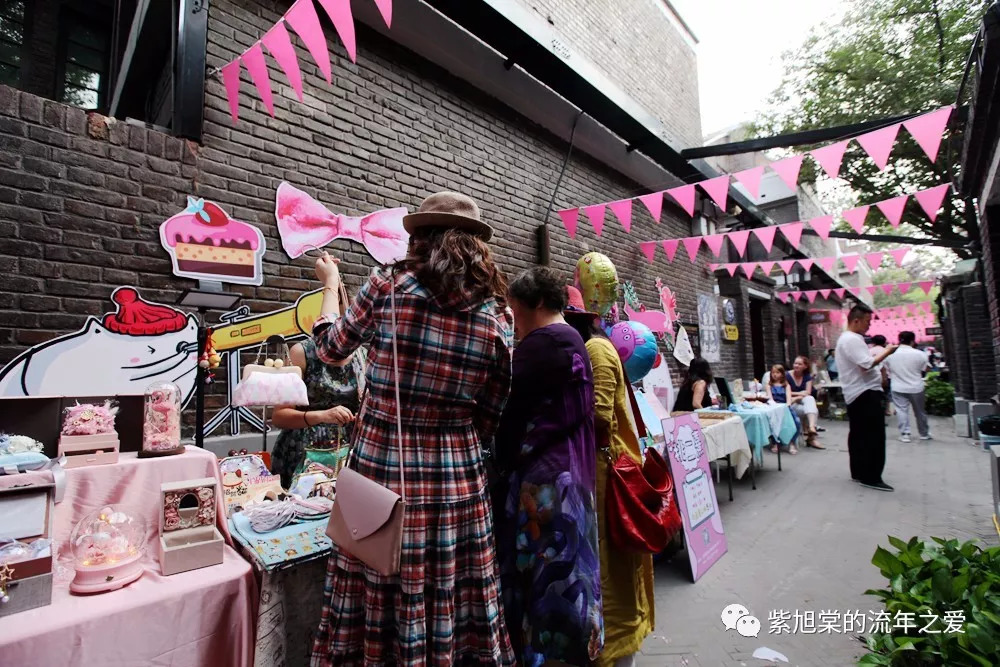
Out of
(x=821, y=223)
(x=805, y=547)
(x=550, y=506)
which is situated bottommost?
(x=805, y=547)

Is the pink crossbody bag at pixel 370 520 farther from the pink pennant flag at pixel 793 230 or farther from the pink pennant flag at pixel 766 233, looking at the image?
the pink pennant flag at pixel 793 230

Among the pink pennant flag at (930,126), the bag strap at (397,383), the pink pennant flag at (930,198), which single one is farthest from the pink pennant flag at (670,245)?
the bag strap at (397,383)

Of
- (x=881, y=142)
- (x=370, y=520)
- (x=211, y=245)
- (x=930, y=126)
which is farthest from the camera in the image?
(x=881, y=142)

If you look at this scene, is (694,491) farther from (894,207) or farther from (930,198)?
(930,198)

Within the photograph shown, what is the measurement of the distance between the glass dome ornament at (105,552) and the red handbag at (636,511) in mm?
1748

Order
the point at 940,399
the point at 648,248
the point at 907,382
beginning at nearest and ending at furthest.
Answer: the point at 648,248, the point at 907,382, the point at 940,399

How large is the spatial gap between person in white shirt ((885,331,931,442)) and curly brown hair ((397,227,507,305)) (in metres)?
9.70

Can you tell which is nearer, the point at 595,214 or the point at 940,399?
the point at 595,214

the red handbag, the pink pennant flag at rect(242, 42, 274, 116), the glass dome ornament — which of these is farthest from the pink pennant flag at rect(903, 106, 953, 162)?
the glass dome ornament

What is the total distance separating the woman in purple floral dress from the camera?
5.64 ft

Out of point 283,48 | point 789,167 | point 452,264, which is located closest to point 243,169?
point 283,48

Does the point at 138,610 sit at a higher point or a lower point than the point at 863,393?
lower

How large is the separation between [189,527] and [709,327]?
409 inches

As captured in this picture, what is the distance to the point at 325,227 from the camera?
12.9 ft
